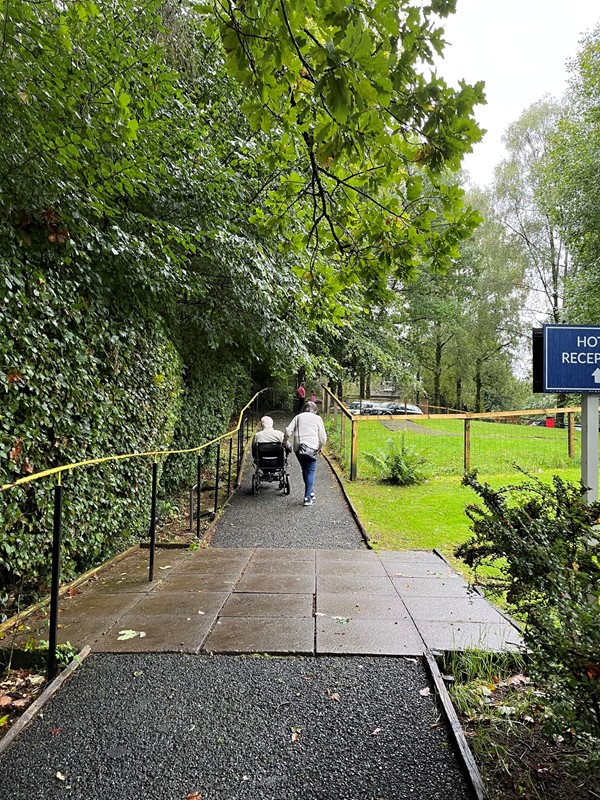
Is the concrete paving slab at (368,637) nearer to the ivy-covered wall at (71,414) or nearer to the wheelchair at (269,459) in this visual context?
the ivy-covered wall at (71,414)

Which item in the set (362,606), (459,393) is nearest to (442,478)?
(362,606)

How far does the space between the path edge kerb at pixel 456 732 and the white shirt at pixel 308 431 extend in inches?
186


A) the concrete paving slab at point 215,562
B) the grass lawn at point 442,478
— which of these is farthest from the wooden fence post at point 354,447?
the concrete paving slab at point 215,562

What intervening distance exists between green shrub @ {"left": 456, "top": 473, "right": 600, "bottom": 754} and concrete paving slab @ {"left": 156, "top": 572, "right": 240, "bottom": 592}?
93.7 inches

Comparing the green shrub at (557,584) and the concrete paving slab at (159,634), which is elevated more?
the green shrub at (557,584)

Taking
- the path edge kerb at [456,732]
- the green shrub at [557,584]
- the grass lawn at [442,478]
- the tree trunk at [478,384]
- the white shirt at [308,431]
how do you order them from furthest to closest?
the tree trunk at [478,384]
the white shirt at [308,431]
the grass lawn at [442,478]
the path edge kerb at [456,732]
the green shrub at [557,584]

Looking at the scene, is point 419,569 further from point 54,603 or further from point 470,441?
point 470,441

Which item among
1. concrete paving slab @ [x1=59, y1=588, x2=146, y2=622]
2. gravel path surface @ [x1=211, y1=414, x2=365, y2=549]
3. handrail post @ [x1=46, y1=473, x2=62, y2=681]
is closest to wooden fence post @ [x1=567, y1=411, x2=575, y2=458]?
gravel path surface @ [x1=211, y1=414, x2=365, y2=549]

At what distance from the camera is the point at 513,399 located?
34.3m

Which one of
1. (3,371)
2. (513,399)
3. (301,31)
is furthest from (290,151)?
(513,399)

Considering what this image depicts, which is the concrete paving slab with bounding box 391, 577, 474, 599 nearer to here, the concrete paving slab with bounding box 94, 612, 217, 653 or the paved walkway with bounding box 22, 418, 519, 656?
the paved walkway with bounding box 22, 418, 519, 656

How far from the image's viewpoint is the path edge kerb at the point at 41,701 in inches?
81.4

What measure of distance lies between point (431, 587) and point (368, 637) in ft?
3.63

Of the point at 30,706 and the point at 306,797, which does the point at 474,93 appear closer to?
the point at 306,797
